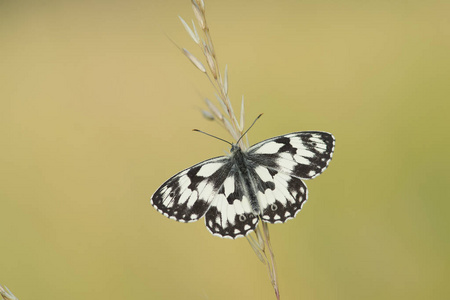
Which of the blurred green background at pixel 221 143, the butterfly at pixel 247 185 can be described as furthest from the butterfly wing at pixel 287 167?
the blurred green background at pixel 221 143

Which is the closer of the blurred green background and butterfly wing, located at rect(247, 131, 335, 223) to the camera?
butterfly wing, located at rect(247, 131, 335, 223)

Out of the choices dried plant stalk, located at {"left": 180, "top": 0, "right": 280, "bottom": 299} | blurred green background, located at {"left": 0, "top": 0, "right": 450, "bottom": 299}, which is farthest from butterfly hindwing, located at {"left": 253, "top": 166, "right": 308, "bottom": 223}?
blurred green background, located at {"left": 0, "top": 0, "right": 450, "bottom": 299}

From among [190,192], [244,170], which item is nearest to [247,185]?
[244,170]

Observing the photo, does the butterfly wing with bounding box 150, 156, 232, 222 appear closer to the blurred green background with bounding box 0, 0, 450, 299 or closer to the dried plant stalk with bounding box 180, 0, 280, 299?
the dried plant stalk with bounding box 180, 0, 280, 299
